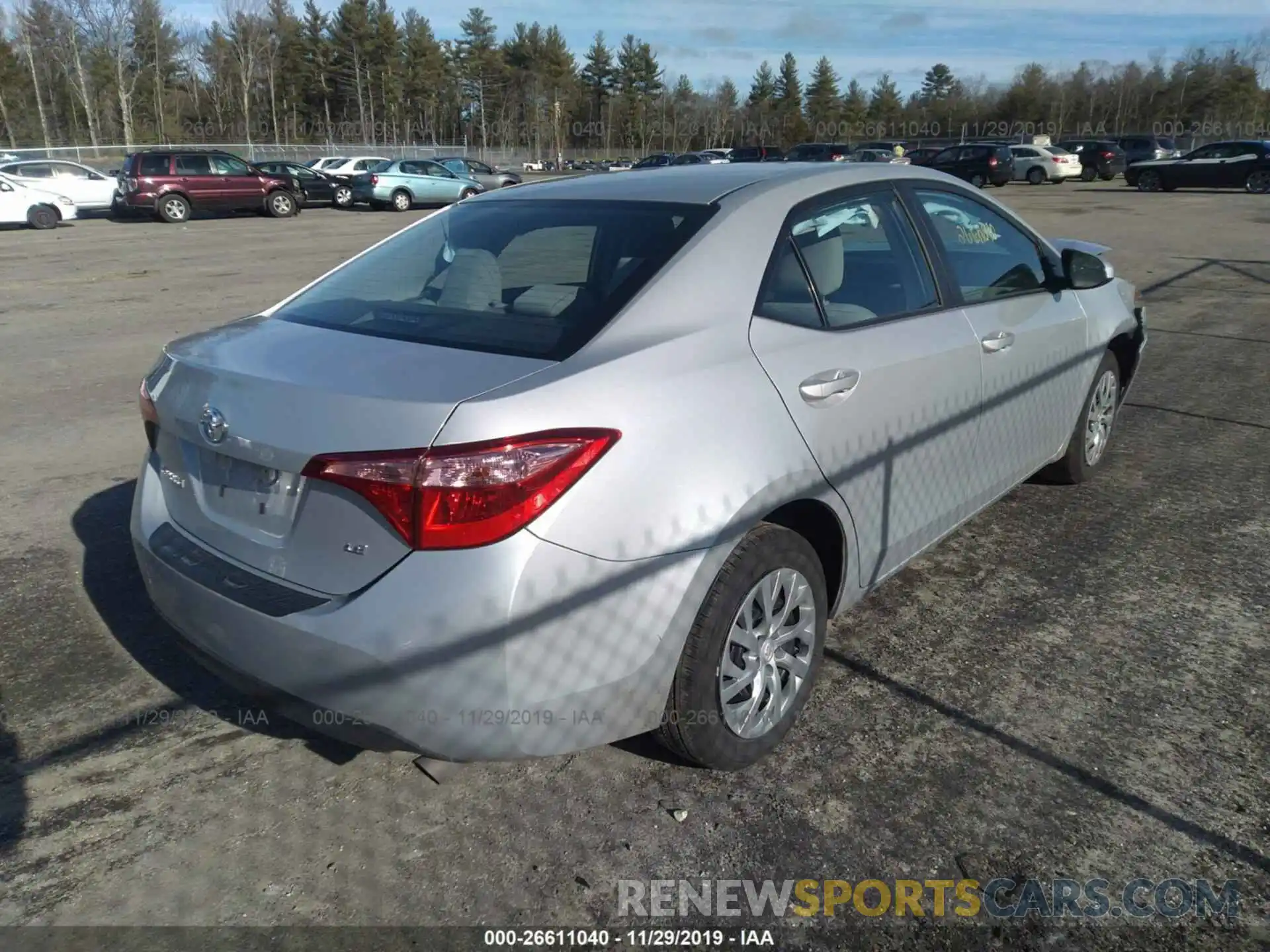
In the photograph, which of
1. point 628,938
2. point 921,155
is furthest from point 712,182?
point 921,155

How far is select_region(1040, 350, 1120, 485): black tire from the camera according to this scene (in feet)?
16.2

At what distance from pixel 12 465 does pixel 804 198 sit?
497 centimetres

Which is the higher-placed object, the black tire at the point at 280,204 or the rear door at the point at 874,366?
the rear door at the point at 874,366

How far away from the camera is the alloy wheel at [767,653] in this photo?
9.08 ft

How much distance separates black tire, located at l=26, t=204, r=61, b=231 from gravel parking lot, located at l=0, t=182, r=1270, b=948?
22.4 m

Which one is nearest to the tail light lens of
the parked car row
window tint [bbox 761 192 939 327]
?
window tint [bbox 761 192 939 327]

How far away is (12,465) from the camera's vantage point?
5.72 m

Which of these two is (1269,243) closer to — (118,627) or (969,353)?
(969,353)

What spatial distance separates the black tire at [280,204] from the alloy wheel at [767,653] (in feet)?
91.3

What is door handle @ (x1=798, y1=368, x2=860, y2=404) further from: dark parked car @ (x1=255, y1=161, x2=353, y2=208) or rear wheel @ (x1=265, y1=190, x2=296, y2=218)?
dark parked car @ (x1=255, y1=161, x2=353, y2=208)

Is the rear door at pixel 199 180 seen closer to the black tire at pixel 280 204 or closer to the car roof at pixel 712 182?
the black tire at pixel 280 204

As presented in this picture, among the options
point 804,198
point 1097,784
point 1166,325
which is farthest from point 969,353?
point 1166,325

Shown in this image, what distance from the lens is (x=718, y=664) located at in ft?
8.72

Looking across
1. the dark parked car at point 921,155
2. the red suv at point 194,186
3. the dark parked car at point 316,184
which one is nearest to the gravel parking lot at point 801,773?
the red suv at point 194,186
